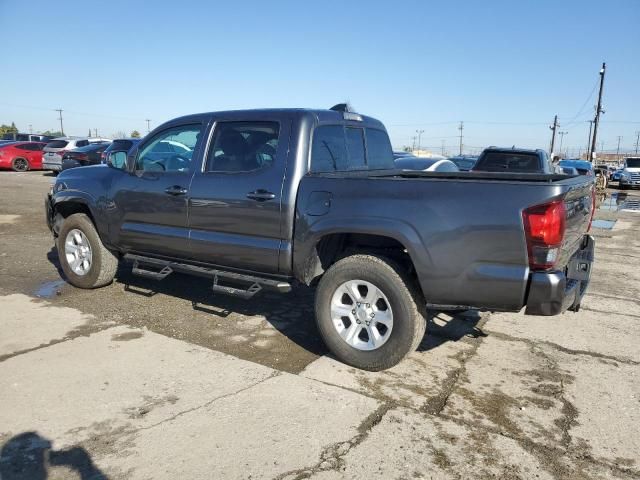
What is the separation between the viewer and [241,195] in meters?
4.37

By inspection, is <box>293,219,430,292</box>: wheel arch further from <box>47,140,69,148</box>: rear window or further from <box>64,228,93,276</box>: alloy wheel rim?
<box>47,140,69,148</box>: rear window

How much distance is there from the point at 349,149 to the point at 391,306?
5.74 ft

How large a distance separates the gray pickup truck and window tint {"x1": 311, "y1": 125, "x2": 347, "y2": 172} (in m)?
0.02

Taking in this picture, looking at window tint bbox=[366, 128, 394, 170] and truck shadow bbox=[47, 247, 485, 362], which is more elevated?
window tint bbox=[366, 128, 394, 170]

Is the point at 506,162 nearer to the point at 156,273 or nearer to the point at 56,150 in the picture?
the point at 156,273

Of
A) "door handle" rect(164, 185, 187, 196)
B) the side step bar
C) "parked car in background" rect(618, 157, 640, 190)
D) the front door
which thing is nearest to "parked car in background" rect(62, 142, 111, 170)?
the front door

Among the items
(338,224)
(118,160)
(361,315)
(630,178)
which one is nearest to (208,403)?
(361,315)

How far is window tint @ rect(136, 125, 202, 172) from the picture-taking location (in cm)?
494

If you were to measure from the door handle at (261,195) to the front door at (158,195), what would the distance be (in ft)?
2.70

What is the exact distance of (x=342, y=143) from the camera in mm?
4750

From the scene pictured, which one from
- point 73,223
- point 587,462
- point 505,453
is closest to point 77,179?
point 73,223

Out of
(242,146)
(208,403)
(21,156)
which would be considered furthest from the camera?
(21,156)

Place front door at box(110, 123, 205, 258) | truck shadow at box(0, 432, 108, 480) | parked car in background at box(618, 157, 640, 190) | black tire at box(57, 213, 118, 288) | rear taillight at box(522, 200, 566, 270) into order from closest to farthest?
truck shadow at box(0, 432, 108, 480) → rear taillight at box(522, 200, 566, 270) → front door at box(110, 123, 205, 258) → black tire at box(57, 213, 118, 288) → parked car in background at box(618, 157, 640, 190)

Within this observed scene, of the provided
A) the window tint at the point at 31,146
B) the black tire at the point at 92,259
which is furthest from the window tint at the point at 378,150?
the window tint at the point at 31,146
